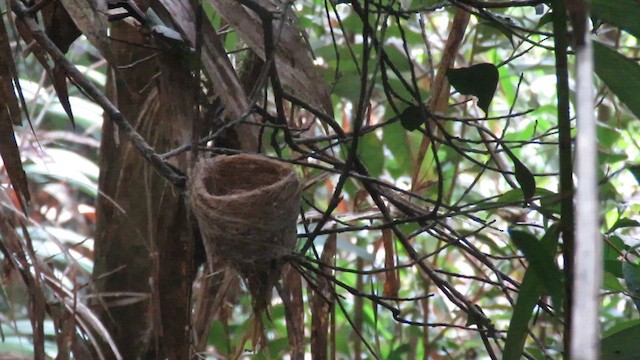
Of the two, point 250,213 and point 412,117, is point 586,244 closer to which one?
point 250,213

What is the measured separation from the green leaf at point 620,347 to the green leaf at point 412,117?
26cm

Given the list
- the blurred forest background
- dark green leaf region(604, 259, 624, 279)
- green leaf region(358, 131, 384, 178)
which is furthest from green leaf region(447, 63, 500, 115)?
green leaf region(358, 131, 384, 178)

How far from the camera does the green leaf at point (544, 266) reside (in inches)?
20.3

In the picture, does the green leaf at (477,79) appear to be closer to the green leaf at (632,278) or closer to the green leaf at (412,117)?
the green leaf at (412,117)

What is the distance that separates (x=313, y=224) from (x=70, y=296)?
35 centimetres

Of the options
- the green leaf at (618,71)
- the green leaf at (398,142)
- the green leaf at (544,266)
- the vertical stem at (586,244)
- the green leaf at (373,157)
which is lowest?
the vertical stem at (586,244)

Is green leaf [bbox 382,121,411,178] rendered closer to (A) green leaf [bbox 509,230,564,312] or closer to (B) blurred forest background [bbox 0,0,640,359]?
(B) blurred forest background [bbox 0,0,640,359]

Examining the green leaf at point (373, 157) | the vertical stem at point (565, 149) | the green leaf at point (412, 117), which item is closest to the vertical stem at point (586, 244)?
the vertical stem at point (565, 149)

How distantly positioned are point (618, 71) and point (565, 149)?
0.16 m

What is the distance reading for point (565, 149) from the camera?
46 centimetres

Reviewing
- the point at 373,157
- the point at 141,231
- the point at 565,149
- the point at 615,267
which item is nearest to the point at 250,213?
the point at 565,149

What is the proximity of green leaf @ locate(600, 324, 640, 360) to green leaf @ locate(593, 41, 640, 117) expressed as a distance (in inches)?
6.7

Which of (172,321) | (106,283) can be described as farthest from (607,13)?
(106,283)

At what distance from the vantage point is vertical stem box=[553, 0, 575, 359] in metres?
0.45
